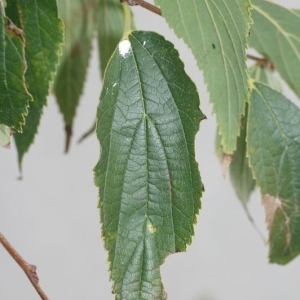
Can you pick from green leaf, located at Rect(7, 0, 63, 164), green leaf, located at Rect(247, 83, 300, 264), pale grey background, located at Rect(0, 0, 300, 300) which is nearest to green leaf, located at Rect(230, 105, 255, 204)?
green leaf, located at Rect(247, 83, 300, 264)

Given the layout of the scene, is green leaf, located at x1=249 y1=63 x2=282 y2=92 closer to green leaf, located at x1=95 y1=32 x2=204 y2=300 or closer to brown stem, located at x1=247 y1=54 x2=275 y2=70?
brown stem, located at x1=247 y1=54 x2=275 y2=70

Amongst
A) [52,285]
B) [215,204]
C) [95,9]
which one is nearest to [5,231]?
[52,285]

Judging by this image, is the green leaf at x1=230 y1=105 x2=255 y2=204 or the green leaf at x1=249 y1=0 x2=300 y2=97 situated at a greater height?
the green leaf at x1=249 y1=0 x2=300 y2=97

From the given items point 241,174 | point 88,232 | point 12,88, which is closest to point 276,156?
point 241,174

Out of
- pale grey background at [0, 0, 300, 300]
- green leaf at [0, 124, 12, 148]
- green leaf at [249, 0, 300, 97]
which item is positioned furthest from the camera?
pale grey background at [0, 0, 300, 300]

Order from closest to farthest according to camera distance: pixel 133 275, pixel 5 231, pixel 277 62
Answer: pixel 133 275 → pixel 277 62 → pixel 5 231

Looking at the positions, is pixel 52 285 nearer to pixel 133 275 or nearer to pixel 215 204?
pixel 215 204
